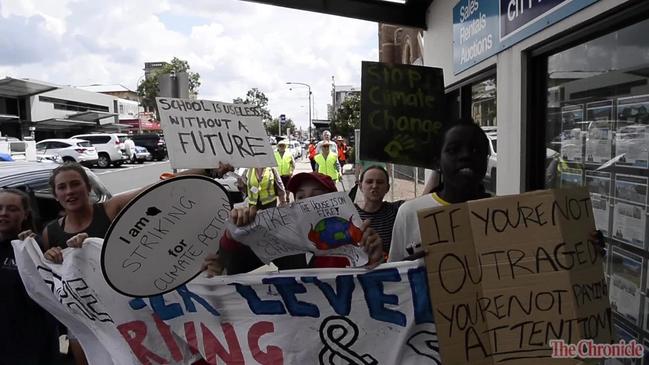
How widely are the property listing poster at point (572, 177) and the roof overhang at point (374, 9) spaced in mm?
4347

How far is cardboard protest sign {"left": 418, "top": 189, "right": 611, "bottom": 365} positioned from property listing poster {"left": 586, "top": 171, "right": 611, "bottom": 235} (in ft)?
4.51

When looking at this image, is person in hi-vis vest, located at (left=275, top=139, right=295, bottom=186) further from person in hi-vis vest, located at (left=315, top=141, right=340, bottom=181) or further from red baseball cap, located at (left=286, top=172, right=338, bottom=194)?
red baseball cap, located at (left=286, top=172, right=338, bottom=194)

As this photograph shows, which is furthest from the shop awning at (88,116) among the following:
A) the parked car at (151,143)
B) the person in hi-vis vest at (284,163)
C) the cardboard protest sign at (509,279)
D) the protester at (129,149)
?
the cardboard protest sign at (509,279)

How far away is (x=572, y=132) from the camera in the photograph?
3570 millimetres

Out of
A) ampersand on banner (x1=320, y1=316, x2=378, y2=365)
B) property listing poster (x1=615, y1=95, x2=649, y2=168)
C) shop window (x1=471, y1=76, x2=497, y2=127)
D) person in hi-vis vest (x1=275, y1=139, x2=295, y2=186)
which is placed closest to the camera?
ampersand on banner (x1=320, y1=316, x2=378, y2=365)

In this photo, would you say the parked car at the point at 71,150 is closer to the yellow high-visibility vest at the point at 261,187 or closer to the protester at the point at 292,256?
the yellow high-visibility vest at the point at 261,187

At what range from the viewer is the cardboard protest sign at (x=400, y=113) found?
369cm

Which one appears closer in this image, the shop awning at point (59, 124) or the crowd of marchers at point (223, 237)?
the crowd of marchers at point (223, 237)

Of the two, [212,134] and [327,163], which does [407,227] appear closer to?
[212,134]

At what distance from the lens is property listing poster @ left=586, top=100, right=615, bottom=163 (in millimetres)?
3137

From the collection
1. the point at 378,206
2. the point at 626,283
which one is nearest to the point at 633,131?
the point at 626,283

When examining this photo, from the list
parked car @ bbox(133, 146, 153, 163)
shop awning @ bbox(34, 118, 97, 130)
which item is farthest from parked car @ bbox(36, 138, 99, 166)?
shop awning @ bbox(34, 118, 97, 130)

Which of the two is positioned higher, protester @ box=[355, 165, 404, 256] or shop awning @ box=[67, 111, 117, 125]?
shop awning @ box=[67, 111, 117, 125]

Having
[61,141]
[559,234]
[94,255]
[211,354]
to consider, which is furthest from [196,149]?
[61,141]
